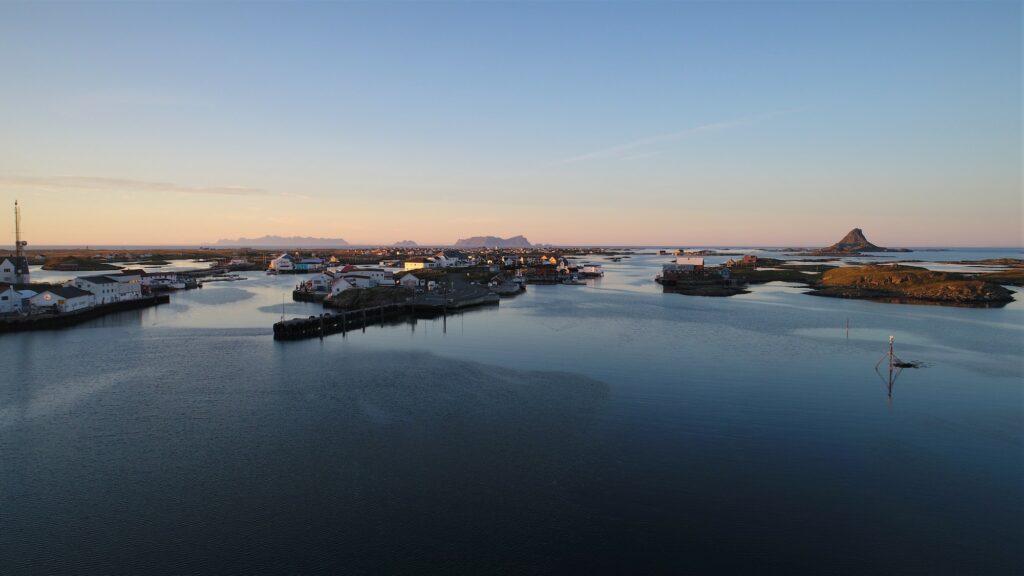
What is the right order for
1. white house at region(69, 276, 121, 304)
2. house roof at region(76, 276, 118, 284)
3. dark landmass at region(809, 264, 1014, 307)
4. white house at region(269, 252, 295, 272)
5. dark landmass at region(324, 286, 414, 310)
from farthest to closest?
white house at region(269, 252, 295, 272)
dark landmass at region(809, 264, 1014, 307)
dark landmass at region(324, 286, 414, 310)
house roof at region(76, 276, 118, 284)
white house at region(69, 276, 121, 304)

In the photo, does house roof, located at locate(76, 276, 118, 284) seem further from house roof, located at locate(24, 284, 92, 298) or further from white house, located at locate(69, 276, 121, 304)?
house roof, located at locate(24, 284, 92, 298)

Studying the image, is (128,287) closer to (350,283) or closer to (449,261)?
(350,283)

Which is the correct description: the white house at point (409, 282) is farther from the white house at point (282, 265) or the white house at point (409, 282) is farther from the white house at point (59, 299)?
the white house at point (282, 265)

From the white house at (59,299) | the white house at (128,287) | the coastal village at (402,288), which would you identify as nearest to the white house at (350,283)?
the coastal village at (402,288)

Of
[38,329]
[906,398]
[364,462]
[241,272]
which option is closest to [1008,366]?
[906,398]

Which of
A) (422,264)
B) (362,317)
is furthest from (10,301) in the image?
(422,264)

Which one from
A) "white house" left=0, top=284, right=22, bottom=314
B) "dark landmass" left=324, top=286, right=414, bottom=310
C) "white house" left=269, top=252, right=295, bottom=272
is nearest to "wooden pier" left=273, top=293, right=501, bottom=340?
"dark landmass" left=324, top=286, right=414, bottom=310
